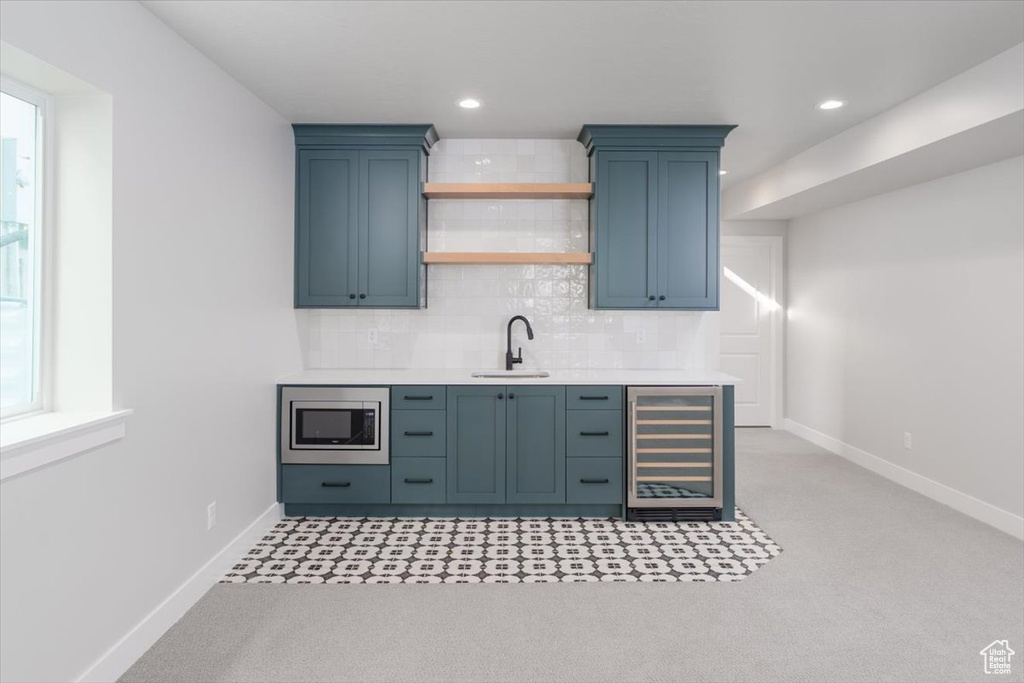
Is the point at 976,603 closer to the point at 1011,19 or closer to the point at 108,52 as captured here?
the point at 1011,19

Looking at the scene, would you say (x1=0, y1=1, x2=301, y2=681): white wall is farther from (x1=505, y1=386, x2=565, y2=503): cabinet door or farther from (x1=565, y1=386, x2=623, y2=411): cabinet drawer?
(x1=565, y1=386, x2=623, y2=411): cabinet drawer

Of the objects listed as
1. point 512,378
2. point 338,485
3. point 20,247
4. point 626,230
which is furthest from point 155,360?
point 626,230

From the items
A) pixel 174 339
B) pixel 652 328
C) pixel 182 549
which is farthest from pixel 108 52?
pixel 652 328

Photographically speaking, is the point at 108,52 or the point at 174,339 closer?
the point at 108,52

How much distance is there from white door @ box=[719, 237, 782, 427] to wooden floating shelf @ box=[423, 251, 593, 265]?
3.14 meters

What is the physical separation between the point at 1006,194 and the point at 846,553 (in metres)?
2.37

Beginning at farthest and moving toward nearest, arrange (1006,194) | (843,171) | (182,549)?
1. (843,171)
2. (1006,194)
3. (182,549)

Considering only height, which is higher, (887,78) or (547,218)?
(887,78)

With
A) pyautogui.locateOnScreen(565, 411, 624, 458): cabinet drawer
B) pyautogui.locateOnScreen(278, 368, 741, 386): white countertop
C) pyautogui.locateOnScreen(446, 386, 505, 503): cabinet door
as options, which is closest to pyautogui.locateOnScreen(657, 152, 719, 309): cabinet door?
pyautogui.locateOnScreen(278, 368, 741, 386): white countertop

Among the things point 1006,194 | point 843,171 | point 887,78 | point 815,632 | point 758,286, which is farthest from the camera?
point 758,286

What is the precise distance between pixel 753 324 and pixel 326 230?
4669 mm

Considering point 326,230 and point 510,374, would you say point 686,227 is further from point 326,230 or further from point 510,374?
point 326,230

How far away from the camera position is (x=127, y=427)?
2219mm

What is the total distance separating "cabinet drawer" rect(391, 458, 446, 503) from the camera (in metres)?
3.69
